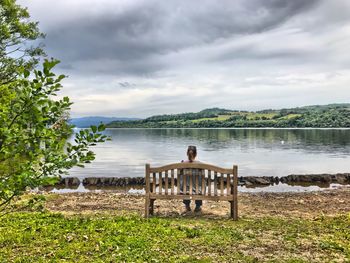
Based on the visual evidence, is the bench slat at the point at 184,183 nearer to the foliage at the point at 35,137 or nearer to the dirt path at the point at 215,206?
the dirt path at the point at 215,206

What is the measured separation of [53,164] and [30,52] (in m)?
37.2

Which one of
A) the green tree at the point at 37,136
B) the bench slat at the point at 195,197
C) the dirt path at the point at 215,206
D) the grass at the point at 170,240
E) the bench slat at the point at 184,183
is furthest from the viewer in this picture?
the dirt path at the point at 215,206

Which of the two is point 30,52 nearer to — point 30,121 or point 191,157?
point 191,157

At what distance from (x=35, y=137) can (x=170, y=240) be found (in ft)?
15.6

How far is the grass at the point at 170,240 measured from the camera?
6773 millimetres

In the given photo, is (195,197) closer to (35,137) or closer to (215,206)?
(215,206)

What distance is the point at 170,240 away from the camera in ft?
25.5

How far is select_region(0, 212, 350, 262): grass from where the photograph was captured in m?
6.77

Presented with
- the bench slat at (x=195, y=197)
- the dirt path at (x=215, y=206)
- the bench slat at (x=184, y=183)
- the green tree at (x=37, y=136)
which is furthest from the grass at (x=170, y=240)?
the green tree at (x=37, y=136)

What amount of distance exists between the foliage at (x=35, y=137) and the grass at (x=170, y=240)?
3185mm

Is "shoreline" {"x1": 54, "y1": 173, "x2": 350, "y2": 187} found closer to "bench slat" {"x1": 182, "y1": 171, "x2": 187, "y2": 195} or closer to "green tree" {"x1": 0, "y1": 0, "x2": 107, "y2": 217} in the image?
"bench slat" {"x1": 182, "y1": 171, "x2": 187, "y2": 195}

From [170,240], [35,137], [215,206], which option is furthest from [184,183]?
[35,137]

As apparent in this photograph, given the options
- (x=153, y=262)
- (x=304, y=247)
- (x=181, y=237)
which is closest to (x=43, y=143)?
(x=153, y=262)

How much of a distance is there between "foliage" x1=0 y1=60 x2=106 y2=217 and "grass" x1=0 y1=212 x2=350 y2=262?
318cm
